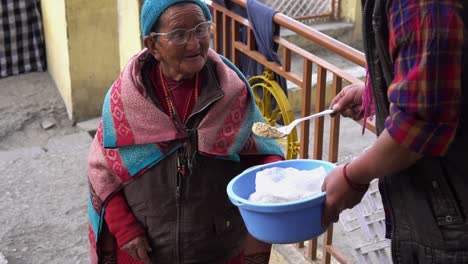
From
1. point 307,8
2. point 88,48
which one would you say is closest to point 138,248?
point 88,48

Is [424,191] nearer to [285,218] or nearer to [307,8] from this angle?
[285,218]

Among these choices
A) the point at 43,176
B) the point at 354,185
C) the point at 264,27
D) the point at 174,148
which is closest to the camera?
the point at 354,185

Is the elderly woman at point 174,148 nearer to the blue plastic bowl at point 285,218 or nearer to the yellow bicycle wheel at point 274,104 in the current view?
the blue plastic bowl at point 285,218

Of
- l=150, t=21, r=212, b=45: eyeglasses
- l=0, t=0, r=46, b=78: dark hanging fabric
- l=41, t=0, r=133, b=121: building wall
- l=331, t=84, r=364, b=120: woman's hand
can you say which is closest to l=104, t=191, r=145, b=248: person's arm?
l=150, t=21, r=212, b=45: eyeglasses

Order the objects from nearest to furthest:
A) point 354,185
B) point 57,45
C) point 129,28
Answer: point 354,185
point 129,28
point 57,45

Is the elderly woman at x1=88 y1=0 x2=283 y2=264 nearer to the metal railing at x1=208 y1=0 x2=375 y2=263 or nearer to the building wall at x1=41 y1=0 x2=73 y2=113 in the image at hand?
the metal railing at x1=208 y1=0 x2=375 y2=263

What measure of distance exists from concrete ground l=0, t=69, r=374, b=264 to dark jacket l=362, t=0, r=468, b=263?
5.86ft

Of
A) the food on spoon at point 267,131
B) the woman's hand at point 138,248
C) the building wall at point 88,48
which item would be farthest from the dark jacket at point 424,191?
the building wall at point 88,48

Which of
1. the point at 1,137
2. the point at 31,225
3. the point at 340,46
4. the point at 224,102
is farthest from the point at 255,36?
the point at 1,137

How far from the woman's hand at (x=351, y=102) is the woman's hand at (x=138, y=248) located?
2.99 feet

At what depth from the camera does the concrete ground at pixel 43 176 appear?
4156 mm

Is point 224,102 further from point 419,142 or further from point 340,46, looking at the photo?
point 419,142

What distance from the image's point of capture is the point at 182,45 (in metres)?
2.44

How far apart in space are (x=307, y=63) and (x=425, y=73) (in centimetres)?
168
